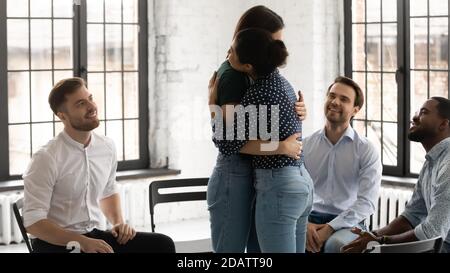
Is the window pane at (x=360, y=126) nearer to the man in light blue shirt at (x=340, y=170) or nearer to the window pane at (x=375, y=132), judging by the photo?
the window pane at (x=375, y=132)

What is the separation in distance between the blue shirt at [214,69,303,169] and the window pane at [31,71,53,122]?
3.61 meters

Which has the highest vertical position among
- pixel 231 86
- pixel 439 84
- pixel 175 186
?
pixel 439 84

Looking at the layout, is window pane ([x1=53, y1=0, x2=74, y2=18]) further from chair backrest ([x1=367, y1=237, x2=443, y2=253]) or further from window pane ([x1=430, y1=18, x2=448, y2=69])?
chair backrest ([x1=367, y1=237, x2=443, y2=253])

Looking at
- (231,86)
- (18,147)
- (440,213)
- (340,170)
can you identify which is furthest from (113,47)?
(440,213)

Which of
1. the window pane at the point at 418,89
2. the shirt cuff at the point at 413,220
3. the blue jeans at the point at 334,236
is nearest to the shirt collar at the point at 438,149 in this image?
the shirt cuff at the point at 413,220

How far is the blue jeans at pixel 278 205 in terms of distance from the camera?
325 centimetres

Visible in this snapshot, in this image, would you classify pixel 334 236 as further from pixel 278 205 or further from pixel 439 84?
pixel 439 84

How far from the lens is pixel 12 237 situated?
20.4 ft

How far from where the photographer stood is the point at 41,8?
6566mm

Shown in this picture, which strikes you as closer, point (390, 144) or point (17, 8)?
point (17, 8)

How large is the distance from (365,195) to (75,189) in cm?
148

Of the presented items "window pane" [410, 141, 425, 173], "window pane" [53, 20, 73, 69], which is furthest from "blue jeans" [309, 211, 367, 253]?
"window pane" [53, 20, 73, 69]
